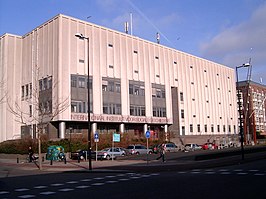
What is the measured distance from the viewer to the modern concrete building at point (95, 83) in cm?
5125

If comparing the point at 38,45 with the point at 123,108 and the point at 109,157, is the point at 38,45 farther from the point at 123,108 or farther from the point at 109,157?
the point at 109,157

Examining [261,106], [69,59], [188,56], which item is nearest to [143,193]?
[69,59]

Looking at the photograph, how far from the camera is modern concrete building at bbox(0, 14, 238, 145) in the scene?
51250 millimetres

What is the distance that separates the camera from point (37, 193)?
12547 millimetres

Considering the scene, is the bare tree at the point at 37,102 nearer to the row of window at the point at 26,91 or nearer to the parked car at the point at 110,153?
the row of window at the point at 26,91

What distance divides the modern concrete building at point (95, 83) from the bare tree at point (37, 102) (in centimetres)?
15

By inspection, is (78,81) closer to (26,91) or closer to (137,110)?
(26,91)

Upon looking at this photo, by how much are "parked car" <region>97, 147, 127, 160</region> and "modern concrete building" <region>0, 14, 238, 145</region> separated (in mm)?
10094

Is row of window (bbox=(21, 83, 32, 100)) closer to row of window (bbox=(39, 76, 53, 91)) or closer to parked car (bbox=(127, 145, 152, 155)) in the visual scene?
row of window (bbox=(39, 76, 53, 91))

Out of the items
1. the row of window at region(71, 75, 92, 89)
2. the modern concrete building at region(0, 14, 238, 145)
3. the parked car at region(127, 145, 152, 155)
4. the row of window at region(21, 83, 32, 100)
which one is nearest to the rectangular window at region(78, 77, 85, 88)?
the row of window at region(71, 75, 92, 89)

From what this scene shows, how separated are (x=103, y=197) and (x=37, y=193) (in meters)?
3.04

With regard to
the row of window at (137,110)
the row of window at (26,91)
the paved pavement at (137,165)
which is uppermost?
the row of window at (26,91)

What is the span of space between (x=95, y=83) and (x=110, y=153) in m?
17.8

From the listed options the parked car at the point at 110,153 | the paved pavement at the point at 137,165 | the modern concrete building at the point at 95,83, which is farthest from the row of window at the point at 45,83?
the paved pavement at the point at 137,165
